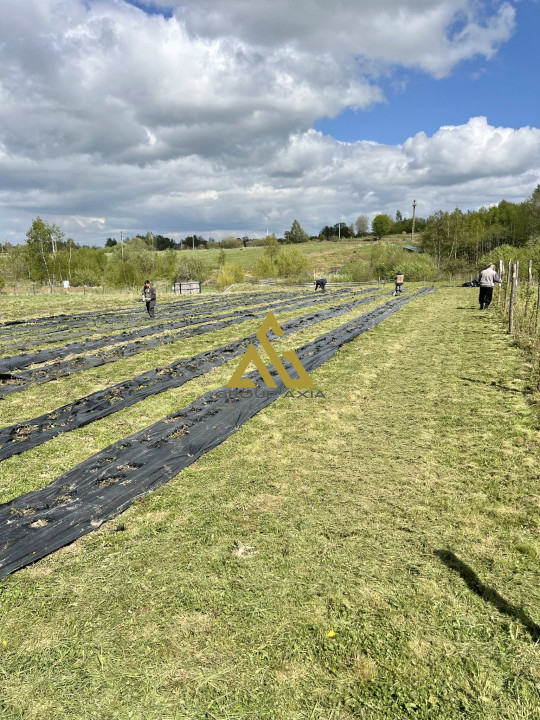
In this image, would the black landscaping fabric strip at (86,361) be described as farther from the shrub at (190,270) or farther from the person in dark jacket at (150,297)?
the shrub at (190,270)

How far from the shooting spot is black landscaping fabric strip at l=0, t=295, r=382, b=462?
17.1 ft

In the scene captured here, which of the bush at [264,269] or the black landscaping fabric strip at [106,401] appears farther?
the bush at [264,269]

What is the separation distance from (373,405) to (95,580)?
14.0 ft

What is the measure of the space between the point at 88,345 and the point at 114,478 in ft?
26.1

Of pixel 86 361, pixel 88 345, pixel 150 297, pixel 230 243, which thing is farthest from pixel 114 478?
pixel 230 243

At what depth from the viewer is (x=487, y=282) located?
49.8 ft

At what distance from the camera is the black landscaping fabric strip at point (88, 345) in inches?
366

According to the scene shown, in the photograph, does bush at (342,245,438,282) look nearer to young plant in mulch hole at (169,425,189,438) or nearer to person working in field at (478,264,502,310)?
person working in field at (478,264,502,310)

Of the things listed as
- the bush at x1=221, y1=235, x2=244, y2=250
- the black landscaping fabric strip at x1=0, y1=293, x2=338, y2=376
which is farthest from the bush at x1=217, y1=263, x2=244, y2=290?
the bush at x1=221, y1=235, x2=244, y2=250

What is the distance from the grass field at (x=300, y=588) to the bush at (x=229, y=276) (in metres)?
35.9

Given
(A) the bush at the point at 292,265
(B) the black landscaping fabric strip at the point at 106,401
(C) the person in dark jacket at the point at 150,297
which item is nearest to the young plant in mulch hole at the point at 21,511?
(B) the black landscaping fabric strip at the point at 106,401

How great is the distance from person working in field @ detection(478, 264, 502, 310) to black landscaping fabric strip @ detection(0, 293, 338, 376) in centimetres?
919

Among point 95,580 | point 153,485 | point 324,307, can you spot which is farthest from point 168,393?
point 324,307

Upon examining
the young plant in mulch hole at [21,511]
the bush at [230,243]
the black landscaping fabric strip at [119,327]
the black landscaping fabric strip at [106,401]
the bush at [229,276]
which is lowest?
the young plant in mulch hole at [21,511]
